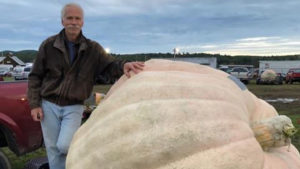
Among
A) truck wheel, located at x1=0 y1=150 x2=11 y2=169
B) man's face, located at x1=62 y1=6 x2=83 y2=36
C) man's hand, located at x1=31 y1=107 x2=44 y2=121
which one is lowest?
truck wheel, located at x1=0 y1=150 x2=11 y2=169

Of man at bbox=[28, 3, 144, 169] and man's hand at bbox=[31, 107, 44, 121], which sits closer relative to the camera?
man at bbox=[28, 3, 144, 169]

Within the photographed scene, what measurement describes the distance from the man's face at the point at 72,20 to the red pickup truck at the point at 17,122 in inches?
85.6

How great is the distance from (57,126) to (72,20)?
840mm

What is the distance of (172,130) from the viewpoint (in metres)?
2.26

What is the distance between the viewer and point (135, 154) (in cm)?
227

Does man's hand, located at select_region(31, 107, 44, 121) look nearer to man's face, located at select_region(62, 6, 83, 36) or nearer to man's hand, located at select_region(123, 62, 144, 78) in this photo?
man's face, located at select_region(62, 6, 83, 36)

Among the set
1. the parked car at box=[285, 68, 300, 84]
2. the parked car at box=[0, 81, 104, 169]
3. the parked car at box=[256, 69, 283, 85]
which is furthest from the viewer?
the parked car at box=[285, 68, 300, 84]

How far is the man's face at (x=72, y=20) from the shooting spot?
3285 mm

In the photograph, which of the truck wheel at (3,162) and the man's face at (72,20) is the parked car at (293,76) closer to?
the truck wheel at (3,162)

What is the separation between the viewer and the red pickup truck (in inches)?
202

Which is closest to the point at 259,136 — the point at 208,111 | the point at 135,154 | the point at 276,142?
the point at 276,142

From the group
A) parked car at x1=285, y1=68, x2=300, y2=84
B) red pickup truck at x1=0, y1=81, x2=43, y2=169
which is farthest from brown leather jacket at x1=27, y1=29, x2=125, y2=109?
parked car at x1=285, y1=68, x2=300, y2=84

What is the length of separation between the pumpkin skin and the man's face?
0.82 metres

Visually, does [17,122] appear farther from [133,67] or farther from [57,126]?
[133,67]
